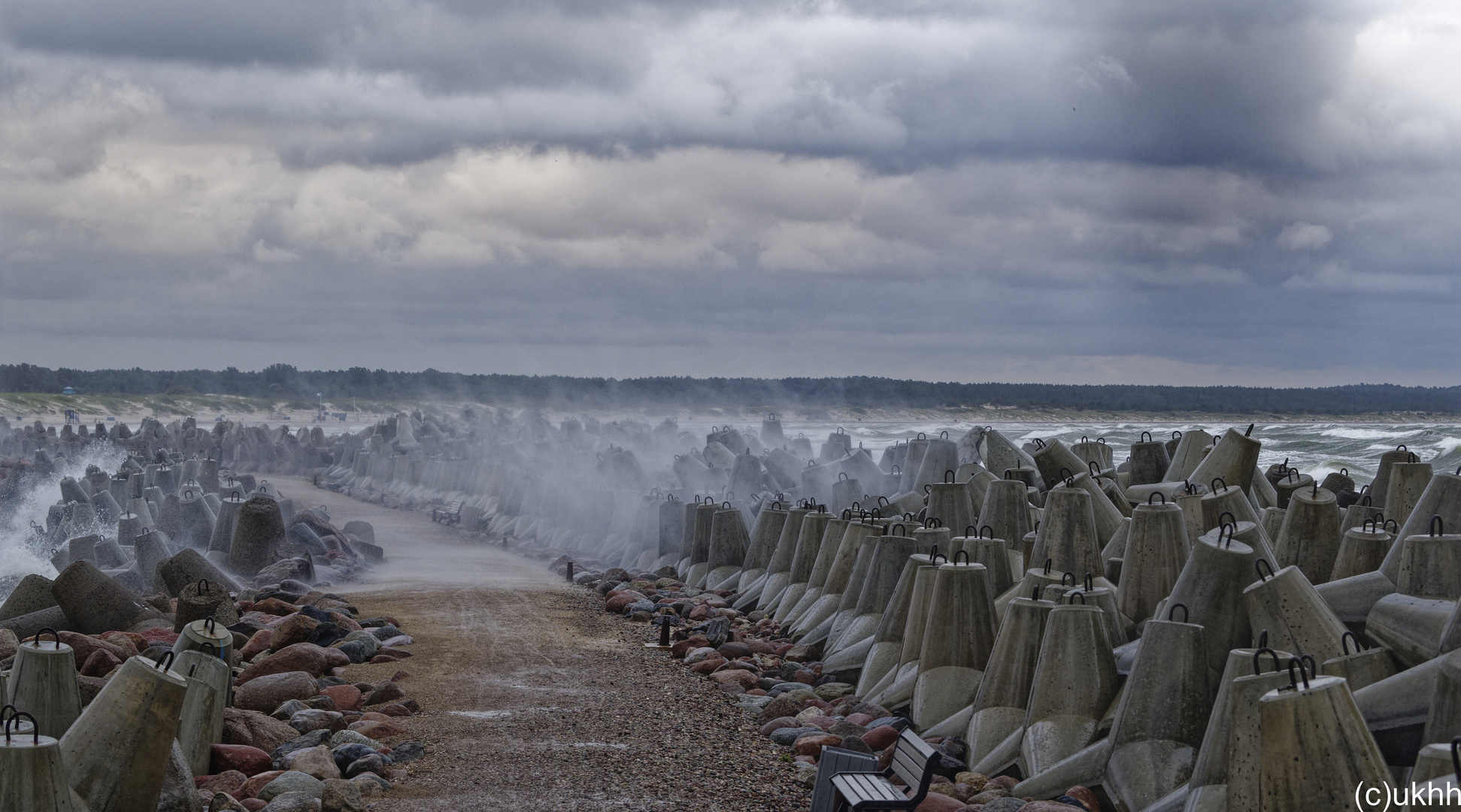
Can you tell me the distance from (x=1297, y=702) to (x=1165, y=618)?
82.8 inches

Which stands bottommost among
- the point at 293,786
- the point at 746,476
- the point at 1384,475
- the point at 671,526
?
the point at 293,786

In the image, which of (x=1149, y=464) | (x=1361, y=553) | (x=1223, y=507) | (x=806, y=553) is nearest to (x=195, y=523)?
(x=806, y=553)

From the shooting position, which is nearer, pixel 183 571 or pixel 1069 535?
pixel 1069 535

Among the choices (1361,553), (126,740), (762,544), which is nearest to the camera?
(126,740)

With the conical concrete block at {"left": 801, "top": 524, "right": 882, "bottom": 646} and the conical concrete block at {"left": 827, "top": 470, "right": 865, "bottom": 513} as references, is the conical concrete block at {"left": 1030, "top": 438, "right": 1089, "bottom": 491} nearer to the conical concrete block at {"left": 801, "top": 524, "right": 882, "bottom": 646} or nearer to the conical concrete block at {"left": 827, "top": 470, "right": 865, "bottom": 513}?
the conical concrete block at {"left": 801, "top": 524, "right": 882, "bottom": 646}

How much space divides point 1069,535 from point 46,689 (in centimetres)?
658

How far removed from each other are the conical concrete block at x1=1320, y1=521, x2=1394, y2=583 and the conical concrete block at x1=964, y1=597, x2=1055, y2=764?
6.36 feet

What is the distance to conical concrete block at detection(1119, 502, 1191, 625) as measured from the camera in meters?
A: 7.76

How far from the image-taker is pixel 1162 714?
604 cm

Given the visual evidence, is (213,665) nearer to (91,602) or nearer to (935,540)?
(91,602)

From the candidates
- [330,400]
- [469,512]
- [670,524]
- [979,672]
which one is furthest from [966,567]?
[330,400]

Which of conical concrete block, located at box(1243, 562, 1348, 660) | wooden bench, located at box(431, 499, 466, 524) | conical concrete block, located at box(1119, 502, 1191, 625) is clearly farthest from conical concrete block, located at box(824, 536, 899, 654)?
wooden bench, located at box(431, 499, 466, 524)

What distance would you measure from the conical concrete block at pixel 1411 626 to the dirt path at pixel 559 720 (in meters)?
3.07

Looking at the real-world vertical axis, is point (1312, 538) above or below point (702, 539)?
above
